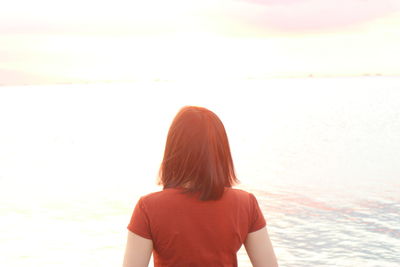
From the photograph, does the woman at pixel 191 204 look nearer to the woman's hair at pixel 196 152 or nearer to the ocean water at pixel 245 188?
the woman's hair at pixel 196 152

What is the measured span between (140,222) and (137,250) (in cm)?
15

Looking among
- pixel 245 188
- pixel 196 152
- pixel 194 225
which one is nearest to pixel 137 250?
pixel 194 225

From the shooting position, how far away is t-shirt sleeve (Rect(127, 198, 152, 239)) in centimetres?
298

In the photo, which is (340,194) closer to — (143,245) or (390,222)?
(390,222)

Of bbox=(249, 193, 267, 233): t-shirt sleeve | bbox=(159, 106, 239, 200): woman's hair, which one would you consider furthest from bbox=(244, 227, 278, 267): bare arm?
bbox=(159, 106, 239, 200): woman's hair

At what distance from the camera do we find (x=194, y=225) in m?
3.03

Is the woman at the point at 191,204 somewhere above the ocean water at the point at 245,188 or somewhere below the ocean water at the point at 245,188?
above

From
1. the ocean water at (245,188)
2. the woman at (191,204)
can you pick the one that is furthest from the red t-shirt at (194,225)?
the ocean water at (245,188)

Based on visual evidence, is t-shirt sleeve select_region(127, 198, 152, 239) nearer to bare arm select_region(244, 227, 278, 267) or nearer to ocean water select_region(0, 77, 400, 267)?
bare arm select_region(244, 227, 278, 267)

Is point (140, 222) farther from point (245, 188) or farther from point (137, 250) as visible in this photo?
point (245, 188)

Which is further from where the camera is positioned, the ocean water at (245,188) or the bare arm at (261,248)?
the ocean water at (245,188)

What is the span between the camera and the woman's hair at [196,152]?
3.00 meters

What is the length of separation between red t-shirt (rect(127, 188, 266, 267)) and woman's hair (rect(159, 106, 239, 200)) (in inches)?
2.6

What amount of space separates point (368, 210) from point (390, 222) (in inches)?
96.0
